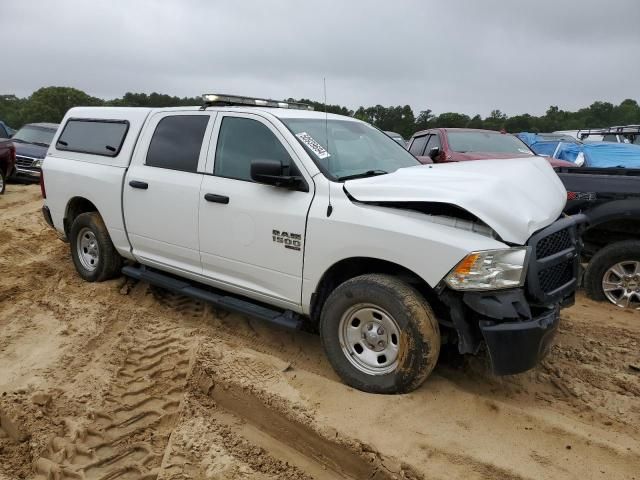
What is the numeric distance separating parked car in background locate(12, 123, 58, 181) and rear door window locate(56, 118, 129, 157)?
7.95 meters

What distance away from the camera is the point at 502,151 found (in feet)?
28.8

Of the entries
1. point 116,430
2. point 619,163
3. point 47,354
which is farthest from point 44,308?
point 619,163

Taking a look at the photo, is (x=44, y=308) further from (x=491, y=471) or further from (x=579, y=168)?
(x=579, y=168)

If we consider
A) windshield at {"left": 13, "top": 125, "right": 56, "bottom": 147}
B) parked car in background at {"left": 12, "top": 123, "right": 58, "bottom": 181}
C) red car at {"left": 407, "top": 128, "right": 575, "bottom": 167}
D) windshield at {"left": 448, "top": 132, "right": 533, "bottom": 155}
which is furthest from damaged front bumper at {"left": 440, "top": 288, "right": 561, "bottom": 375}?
windshield at {"left": 13, "top": 125, "right": 56, "bottom": 147}

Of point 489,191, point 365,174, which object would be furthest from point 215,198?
point 489,191

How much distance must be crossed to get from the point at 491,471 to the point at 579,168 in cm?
419

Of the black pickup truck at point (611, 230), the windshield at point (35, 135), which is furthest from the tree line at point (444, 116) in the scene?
the black pickup truck at point (611, 230)

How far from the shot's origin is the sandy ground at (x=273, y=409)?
9.59 ft

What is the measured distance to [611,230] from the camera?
5285 millimetres

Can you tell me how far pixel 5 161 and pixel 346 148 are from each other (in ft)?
34.5

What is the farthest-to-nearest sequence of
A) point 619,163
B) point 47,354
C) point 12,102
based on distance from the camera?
1. point 12,102
2. point 619,163
3. point 47,354

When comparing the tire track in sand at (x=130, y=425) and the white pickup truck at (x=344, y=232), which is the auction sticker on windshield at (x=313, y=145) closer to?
the white pickup truck at (x=344, y=232)

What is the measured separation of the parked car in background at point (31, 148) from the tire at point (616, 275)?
40.5ft

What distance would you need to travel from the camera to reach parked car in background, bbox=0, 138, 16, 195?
11.8m
